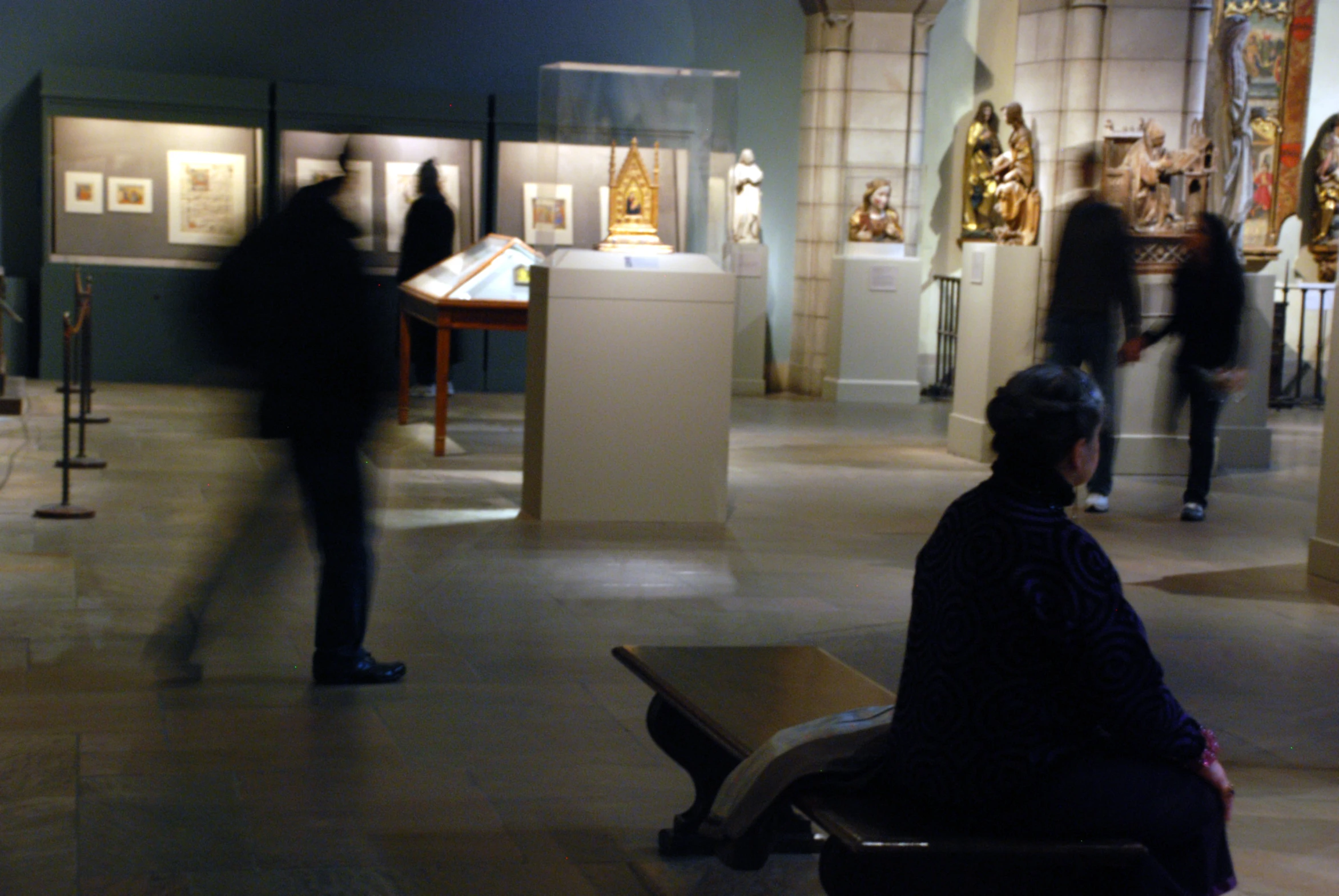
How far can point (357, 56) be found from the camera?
16.3 m

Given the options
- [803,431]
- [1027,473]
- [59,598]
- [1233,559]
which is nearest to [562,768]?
[1027,473]

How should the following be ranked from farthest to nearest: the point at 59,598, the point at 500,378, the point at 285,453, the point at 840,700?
the point at 500,378, the point at 59,598, the point at 285,453, the point at 840,700

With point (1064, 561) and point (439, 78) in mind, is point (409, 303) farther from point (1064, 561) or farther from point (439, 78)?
point (1064, 561)

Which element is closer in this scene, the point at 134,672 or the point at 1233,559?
the point at 134,672

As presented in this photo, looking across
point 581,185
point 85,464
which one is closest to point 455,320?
point 581,185

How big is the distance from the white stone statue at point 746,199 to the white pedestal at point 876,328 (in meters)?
0.93

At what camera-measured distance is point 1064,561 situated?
2820mm

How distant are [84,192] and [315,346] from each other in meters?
11.1

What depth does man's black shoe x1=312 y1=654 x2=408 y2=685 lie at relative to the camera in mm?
5262

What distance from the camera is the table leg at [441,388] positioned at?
10.7m

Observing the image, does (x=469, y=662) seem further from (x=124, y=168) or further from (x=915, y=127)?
(x=915, y=127)

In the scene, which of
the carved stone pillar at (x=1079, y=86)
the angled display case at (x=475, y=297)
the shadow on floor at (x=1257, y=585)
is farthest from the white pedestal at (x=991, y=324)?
the shadow on floor at (x=1257, y=585)

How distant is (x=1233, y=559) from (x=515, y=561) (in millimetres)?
3431

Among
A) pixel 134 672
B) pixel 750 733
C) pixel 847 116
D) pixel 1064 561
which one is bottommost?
pixel 134 672
